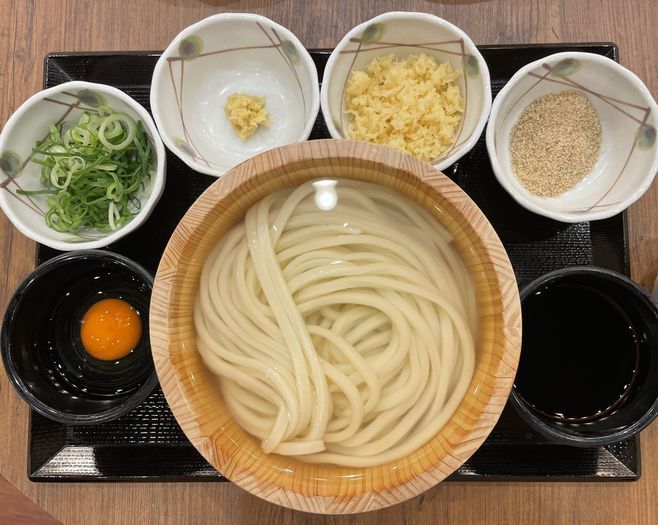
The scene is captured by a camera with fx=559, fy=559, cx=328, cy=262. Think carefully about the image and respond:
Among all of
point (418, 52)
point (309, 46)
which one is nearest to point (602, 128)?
point (418, 52)

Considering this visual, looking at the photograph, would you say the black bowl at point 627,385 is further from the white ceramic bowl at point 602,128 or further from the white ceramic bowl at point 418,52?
the white ceramic bowl at point 418,52

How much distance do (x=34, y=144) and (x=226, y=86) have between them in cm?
67

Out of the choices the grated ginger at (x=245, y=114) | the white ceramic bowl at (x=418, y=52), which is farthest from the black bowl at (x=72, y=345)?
the white ceramic bowl at (x=418, y=52)

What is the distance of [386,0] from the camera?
199 centimetres

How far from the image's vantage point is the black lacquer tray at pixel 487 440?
5.69 ft

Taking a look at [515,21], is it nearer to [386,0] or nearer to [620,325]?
[386,0]

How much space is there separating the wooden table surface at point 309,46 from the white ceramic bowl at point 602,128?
0.20m

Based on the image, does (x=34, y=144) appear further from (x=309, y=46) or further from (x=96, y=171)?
(x=309, y=46)

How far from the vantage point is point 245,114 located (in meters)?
1.90

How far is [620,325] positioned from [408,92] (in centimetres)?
98

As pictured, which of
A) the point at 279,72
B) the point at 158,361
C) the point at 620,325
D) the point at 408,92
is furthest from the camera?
the point at 279,72

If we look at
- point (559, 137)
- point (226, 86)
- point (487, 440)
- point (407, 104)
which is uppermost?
point (226, 86)

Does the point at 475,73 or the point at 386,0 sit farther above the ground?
the point at 386,0

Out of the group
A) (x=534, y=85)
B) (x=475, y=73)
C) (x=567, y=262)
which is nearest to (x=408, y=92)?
(x=475, y=73)
